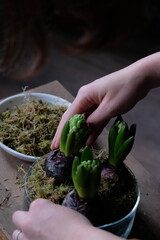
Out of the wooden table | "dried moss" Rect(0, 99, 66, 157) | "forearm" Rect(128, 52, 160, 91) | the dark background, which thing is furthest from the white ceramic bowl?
the dark background

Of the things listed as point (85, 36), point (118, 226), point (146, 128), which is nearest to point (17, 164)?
point (118, 226)

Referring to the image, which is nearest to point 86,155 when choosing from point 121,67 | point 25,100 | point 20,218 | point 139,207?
point 20,218

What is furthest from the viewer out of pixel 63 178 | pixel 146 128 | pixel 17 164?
pixel 146 128

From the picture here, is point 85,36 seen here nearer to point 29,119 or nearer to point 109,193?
point 29,119

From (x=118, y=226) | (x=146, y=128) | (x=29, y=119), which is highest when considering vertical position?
(x=29, y=119)

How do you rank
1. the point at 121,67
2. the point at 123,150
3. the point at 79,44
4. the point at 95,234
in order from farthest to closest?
the point at 79,44
the point at 121,67
the point at 123,150
the point at 95,234

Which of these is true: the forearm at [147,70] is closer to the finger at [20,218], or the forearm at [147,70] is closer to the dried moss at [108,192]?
the dried moss at [108,192]

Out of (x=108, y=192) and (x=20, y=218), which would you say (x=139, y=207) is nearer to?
(x=108, y=192)
